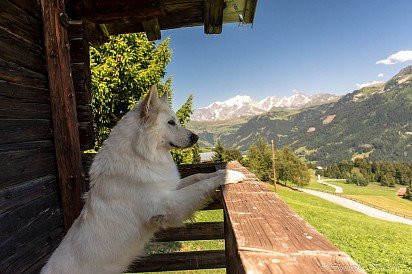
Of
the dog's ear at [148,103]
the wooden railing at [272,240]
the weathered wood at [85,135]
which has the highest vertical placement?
the dog's ear at [148,103]

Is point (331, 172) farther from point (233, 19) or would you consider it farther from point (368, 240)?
point (233, 19)

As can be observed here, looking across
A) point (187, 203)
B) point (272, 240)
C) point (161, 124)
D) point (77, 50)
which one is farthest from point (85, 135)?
point (272, 240)

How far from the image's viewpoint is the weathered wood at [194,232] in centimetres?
484

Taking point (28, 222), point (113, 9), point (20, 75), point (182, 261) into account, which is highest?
point (113, 9)

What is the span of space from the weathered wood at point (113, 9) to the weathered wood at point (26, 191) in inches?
78.8

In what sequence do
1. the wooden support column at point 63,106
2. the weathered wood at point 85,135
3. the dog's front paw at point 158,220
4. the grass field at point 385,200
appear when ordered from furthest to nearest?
1. the grass field at point 385,200
2. the weathered wood at point 85,135
3. the wooden support column at point 63,106
4. the dog's front paw at point 158,220

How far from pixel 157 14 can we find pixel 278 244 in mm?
3750

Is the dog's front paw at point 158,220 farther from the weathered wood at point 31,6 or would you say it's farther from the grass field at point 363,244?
the grass field at point 363,244

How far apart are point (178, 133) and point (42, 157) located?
148 centimetres

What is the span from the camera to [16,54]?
331 centimetres

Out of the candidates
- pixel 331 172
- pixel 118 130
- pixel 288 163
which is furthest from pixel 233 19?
pixel 331 172

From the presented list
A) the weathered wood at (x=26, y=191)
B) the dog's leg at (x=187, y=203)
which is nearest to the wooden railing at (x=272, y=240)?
the dog's leg at (x=187, y=203)

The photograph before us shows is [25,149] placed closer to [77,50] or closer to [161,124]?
[161,124]

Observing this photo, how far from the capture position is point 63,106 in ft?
12.9
